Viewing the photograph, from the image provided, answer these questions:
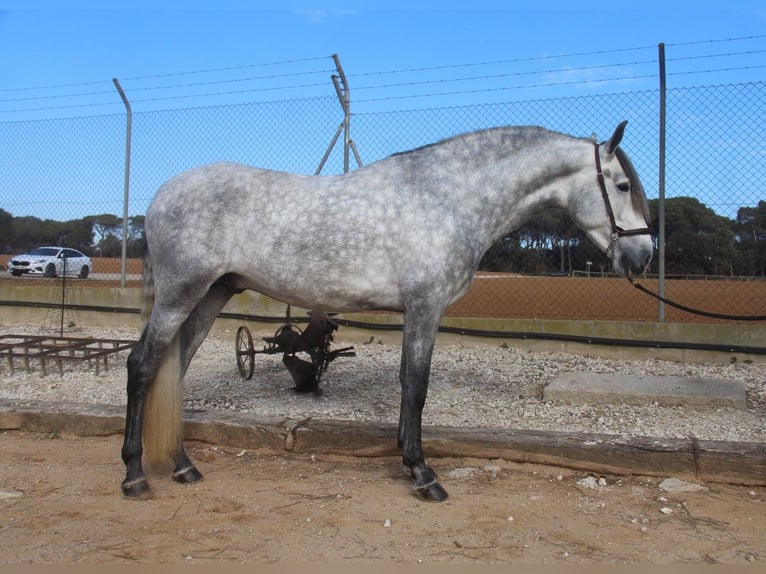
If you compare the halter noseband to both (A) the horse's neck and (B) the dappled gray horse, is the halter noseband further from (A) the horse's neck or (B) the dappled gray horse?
(A) the horse's neck

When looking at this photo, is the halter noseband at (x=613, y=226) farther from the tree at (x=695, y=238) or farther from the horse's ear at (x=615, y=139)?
the tree at (x=695, y=238)

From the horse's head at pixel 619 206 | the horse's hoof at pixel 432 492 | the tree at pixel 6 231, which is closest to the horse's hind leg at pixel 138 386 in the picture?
the horse's hoof at pixel 432 492

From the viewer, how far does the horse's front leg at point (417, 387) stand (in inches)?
120

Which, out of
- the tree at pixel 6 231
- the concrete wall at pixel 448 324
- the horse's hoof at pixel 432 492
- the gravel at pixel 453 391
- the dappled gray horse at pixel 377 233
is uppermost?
the tree at pixel 6 231

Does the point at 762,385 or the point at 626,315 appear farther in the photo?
the point at 626,315

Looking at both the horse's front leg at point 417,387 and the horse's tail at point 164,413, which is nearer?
the horse's front leg at point 417,387

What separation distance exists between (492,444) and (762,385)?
128 inches

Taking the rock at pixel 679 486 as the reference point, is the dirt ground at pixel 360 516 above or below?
below

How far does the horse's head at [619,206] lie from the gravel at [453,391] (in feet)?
4.11

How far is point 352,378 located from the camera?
5.76 metres

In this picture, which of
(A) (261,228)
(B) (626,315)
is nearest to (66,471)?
(A) (261,228)

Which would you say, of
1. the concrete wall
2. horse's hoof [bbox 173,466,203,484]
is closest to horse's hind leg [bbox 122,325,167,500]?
horse's hoof [bbox 173,466,203,484]

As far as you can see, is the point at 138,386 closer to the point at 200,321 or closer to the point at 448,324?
the point at 200,321

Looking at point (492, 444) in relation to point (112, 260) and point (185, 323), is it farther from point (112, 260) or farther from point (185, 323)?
point (112, 260)
